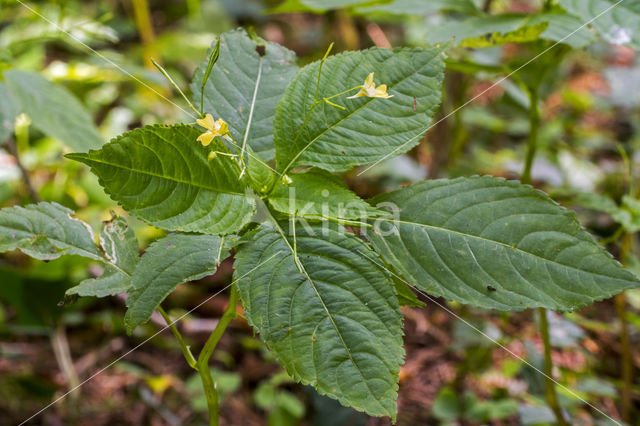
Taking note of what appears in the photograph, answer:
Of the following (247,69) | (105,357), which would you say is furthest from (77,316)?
(247,69)

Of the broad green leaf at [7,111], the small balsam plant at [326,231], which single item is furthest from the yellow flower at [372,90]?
the broad green leaf at [7,111]

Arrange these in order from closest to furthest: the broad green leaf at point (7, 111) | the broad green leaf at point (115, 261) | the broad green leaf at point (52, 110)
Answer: the broad green leaf at point (115, 261), the broad green leaf at point (7, 111), the broad green leaf at point (52, 110)

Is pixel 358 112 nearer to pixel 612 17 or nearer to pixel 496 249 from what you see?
pixel 496 249

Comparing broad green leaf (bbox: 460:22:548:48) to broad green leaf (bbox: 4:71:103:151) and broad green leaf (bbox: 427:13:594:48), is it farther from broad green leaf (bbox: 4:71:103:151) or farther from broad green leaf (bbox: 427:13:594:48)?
broad green leaf (bbox: 4:71:103:151)

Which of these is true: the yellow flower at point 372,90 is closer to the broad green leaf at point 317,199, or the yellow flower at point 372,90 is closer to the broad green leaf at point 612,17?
the broad green leaf at point 317,199

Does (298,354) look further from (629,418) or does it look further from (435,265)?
(629,418)

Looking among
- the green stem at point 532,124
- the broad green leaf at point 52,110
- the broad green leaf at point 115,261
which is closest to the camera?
the broad green leaf at point 115,261

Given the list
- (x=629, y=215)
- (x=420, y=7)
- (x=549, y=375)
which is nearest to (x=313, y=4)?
(x=420, y=7)
